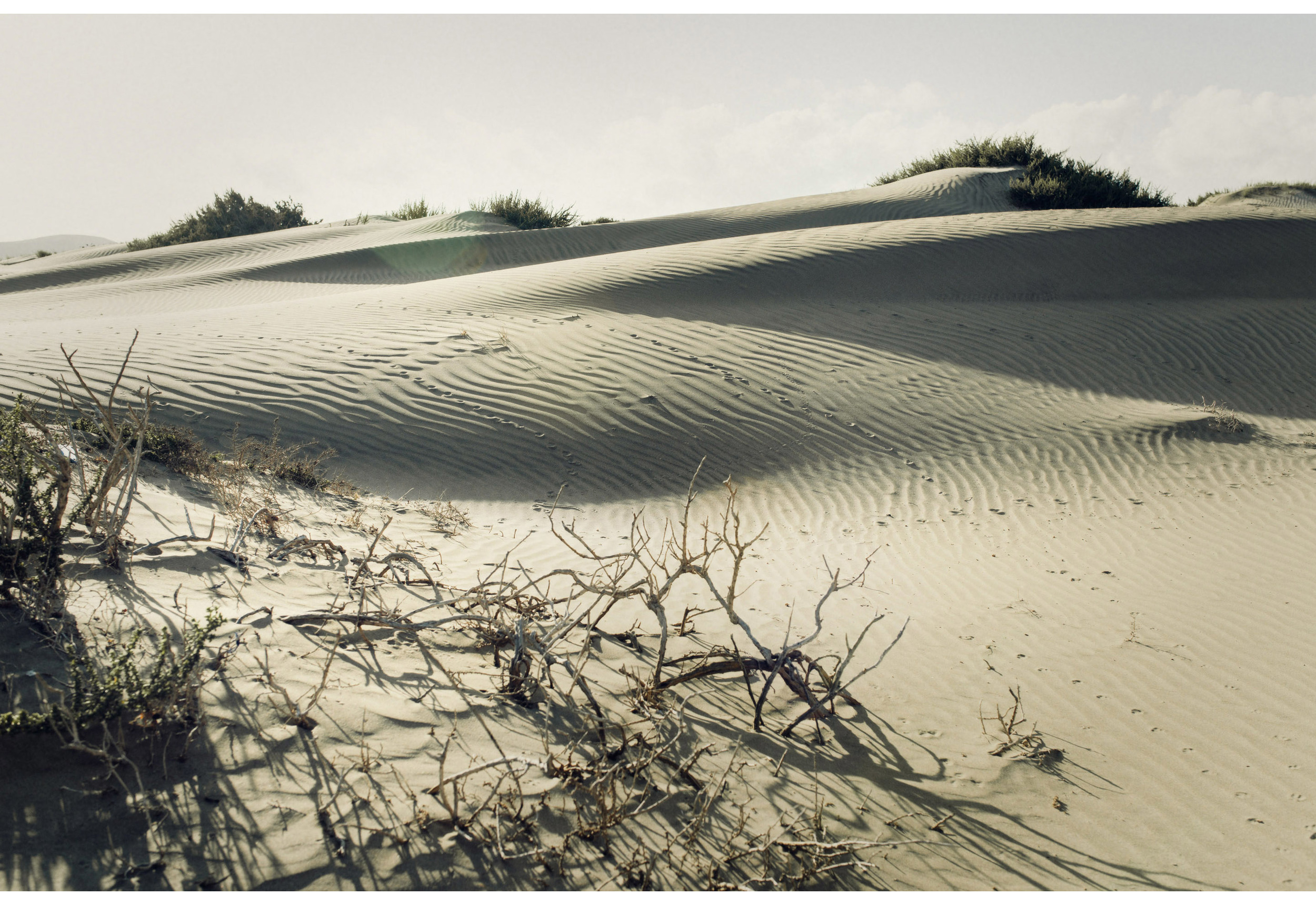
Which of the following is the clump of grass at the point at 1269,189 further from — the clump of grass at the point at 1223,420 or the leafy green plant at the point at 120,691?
the leafy green plant at the point at 120,691

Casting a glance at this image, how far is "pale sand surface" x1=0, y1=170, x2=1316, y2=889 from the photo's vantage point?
8.21 feet

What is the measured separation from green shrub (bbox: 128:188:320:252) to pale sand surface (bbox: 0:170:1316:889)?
947cm

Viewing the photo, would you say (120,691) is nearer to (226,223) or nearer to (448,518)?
(448,518)

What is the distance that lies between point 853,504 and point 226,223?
81.5 feet

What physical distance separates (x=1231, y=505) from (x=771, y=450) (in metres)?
3.91

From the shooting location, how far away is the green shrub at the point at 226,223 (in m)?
22.7

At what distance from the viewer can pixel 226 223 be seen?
933 inches

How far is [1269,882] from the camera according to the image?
246 cm

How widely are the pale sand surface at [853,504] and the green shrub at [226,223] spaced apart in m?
9.47

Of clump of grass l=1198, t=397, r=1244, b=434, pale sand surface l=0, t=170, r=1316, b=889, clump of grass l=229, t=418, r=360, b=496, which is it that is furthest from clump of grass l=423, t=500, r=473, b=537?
clump of grass l=1198, t=397, r=1244, b=434

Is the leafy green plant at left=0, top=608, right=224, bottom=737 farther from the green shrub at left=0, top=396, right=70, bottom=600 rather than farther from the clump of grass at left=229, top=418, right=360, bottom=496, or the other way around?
the clump of grass at left=229, top=418, right=360, bottom=496

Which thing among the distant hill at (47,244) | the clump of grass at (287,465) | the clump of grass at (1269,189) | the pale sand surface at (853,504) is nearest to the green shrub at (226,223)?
the pale sand surface at (853,504)

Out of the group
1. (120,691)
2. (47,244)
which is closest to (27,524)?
(120,691)

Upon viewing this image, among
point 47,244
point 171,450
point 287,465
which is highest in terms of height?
point 47,244
